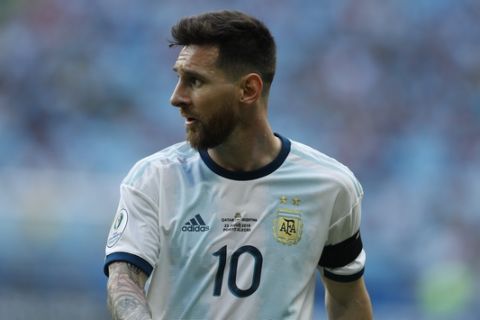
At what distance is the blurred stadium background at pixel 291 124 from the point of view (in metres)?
9.38

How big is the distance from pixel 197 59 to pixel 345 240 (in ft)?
2.99

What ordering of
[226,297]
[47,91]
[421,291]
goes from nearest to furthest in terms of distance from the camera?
1. [226,297]
2. [421,291]
3. [47,91]

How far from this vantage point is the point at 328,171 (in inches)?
159

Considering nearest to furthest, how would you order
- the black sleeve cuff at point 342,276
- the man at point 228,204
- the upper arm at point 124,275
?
the upper arm at point 124,275
the man at point 228,204
the black sleeve cuff at point 342,276

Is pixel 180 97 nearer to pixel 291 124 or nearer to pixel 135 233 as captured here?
pixel 135 233

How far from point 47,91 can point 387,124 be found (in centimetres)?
331

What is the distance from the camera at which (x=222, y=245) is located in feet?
12.5

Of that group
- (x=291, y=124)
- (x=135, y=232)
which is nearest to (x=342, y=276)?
(x=135, y=232)

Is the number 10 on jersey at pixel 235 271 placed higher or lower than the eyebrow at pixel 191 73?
lower

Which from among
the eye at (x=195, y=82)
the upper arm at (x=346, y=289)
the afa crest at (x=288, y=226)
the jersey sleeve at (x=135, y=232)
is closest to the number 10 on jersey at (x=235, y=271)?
the afa crest at (x=288, y=226)

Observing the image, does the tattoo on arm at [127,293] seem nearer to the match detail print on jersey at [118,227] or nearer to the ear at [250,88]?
the match detail print on jersey at [118,227]

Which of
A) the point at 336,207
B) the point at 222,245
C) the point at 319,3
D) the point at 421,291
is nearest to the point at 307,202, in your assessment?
the point at 336,207

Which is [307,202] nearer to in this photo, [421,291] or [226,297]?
[226,297]

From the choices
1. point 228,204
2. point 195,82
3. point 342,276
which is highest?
point 195,82
